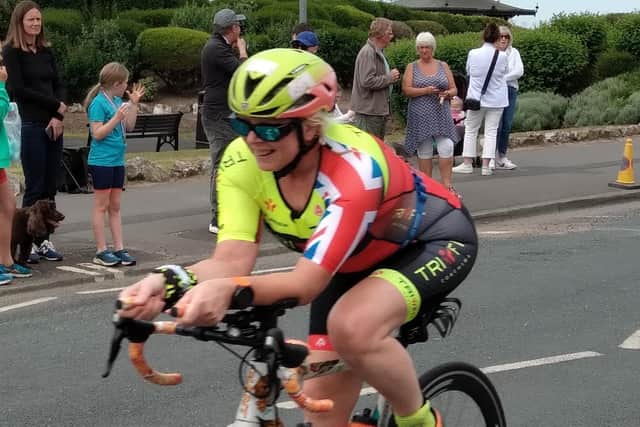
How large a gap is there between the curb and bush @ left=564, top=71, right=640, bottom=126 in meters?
6.58

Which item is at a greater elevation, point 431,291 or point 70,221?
point 431,291

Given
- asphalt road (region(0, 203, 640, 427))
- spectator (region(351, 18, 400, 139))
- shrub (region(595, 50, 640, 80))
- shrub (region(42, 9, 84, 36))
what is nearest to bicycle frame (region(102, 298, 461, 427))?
asphalt road (region(0, 203, 640, 427))

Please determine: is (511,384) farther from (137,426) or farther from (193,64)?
(193,64)

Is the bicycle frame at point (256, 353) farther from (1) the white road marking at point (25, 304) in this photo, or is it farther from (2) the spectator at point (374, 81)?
(2) the spectator at point (374, 81)

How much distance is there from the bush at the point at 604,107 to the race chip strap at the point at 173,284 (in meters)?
18.1

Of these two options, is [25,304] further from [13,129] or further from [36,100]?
[36,100]

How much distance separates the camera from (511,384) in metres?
6.19

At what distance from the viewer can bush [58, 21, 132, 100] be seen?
2667cm

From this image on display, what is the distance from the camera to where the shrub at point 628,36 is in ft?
79.6

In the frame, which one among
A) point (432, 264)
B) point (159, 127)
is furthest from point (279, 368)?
point (159, 127)

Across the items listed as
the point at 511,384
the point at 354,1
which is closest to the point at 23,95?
the point at 511,384

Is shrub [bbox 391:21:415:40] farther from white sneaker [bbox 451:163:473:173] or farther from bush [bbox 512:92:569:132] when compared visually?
white sneaker [bbox 451:163:473:173]

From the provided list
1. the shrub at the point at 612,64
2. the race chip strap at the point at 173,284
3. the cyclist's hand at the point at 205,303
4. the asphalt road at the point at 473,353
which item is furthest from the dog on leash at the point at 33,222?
the shrub at the point at 612,64

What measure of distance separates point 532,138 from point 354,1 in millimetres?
22784
